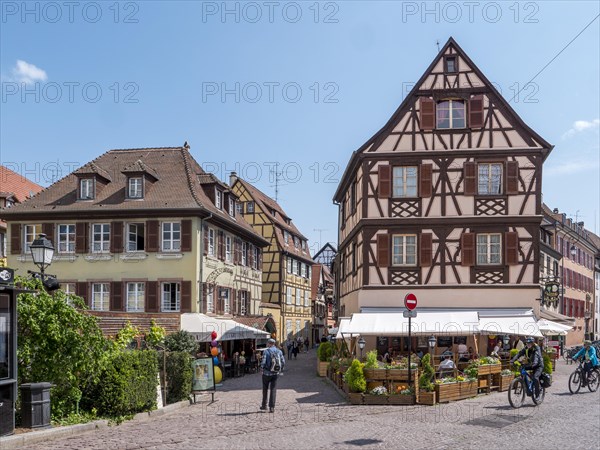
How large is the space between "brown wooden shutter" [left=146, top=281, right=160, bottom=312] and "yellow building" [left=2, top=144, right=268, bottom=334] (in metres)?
0.04

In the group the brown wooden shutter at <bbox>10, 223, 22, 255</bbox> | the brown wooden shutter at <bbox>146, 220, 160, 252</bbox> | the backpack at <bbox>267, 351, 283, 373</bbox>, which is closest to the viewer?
the backpack at <bbox>267, 351, 283, 373</bbox>

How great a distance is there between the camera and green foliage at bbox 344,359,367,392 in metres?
17.5

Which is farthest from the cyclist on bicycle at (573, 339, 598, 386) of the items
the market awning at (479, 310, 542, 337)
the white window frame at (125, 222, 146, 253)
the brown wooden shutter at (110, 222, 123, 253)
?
the brown wooden shutter at (110, 222, 123, 253)

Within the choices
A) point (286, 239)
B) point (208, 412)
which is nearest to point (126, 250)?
point (208, 412)

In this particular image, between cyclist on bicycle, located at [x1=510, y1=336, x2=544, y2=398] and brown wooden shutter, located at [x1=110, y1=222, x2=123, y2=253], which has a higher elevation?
brown wooden shutter, located at [x1=110, y1=222, x2=123, y2=253]

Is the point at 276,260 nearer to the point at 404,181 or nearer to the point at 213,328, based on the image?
the point at 213,328

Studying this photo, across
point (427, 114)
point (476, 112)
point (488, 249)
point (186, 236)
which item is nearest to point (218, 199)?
point (186, 236)

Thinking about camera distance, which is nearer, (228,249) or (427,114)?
(427,114)

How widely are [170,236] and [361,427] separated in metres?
19.4

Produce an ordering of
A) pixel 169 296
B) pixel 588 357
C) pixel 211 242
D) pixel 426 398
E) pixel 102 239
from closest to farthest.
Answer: pixel 426 398
pixel 588 357
pixel 169 296
pixel 102 239
pixel 211 242

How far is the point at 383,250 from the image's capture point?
27.8 meters

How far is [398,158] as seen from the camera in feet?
92.6

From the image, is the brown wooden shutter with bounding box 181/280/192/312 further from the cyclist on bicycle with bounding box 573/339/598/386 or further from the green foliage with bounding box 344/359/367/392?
the cyclist on bicycle with bounding box 573/339/598/386

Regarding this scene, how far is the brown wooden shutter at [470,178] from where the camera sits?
27.8 metres
